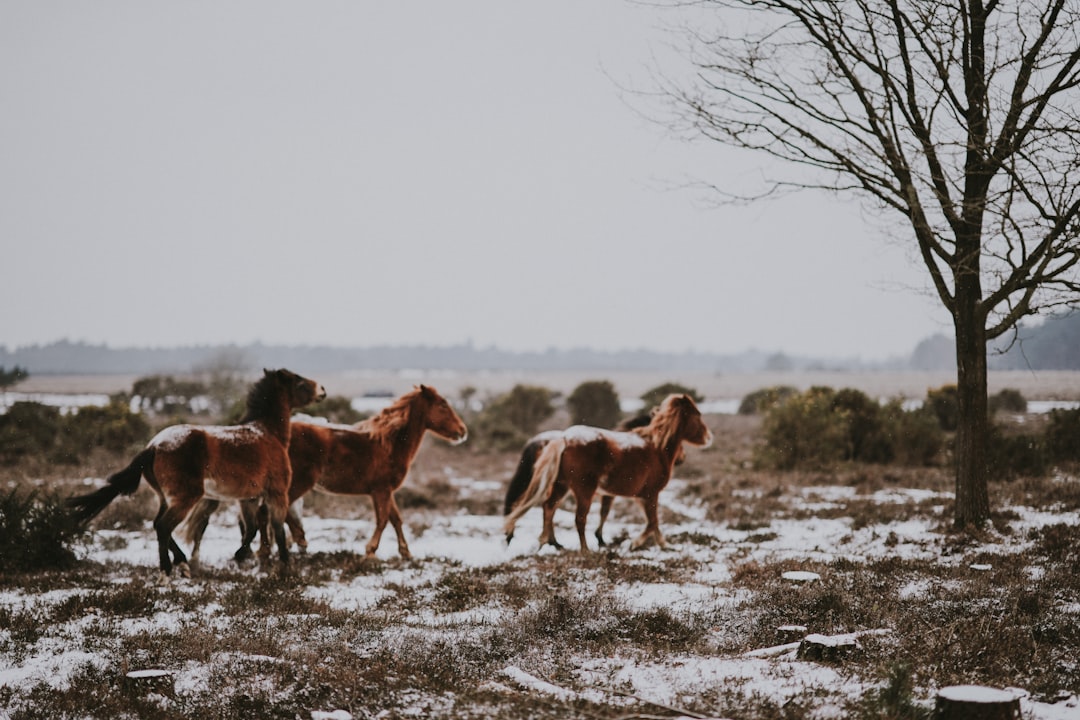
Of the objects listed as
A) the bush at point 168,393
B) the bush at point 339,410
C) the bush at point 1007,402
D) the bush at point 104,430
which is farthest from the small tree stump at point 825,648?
the bush at point 168,393

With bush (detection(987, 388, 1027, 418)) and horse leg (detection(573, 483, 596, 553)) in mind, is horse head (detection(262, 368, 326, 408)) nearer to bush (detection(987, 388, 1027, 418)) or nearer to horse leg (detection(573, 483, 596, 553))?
horse leg (detection(573, 483, 596, 553))

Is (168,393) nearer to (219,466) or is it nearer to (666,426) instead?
(219,466)

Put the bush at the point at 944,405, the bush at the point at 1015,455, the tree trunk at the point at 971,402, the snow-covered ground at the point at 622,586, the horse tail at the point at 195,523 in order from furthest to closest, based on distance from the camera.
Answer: the bush at the point at 944,405
the bush at the point at 1015,455
the tree trunk at the point at 971,402
the horse tail at the point at 195,523
the snow-covered ground at the point at 622,586

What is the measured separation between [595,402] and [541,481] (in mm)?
21962

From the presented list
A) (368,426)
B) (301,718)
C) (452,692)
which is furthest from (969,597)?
(368,426)

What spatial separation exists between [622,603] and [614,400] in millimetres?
25704

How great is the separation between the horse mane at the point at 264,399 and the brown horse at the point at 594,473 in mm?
3346

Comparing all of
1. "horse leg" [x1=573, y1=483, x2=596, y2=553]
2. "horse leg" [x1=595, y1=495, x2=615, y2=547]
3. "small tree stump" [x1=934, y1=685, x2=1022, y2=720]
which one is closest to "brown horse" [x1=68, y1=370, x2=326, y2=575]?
"horse leg" [x1=573, y1=483, x2=596, y2=553]

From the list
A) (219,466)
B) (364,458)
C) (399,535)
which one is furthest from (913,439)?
(219,466)

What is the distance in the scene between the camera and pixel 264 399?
942 centimetres

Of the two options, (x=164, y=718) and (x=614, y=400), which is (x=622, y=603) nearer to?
(x=164, y=718)

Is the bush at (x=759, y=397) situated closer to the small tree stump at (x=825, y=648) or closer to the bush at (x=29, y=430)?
the small tree stump at (x=825, y=648)

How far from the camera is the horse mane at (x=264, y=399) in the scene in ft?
30.7

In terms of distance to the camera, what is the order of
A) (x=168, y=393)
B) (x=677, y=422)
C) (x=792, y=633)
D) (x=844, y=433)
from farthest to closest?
(x=168, y=393), (x=844, y=433), (x=677, y=422), (x=792, y=633)
